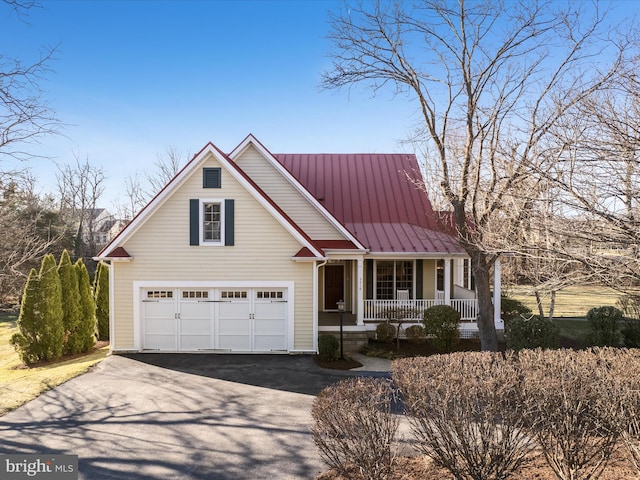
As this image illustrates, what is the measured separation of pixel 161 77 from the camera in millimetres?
17641

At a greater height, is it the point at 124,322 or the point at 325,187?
the point at 325,187

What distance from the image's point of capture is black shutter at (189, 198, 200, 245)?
12.4 meters

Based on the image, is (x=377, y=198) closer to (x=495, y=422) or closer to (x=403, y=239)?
(x=403, y=239)

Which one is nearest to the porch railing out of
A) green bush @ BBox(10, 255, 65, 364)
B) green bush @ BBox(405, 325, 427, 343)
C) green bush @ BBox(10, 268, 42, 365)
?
green bush @ BBox(405, 325, 427, 343)

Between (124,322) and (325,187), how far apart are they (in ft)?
31.3

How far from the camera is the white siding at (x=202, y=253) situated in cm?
1238

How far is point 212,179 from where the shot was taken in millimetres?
12359

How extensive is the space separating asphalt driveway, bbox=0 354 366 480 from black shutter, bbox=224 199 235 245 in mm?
3893

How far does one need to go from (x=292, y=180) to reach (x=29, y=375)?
33.1 ft

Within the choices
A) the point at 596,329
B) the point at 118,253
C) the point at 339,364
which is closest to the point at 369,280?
the point at 339,364

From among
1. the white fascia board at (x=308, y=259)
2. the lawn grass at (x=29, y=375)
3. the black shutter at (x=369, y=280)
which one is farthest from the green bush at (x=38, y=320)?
the black shutter at (x=369, y=280)

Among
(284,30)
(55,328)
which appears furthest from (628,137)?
(55,328)

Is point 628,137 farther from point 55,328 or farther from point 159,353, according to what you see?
point 55,328

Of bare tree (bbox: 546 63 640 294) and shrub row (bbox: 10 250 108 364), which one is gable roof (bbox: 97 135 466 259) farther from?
bare tree (bbox: 546 63 640 294)
